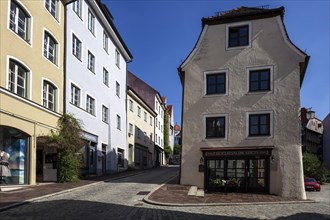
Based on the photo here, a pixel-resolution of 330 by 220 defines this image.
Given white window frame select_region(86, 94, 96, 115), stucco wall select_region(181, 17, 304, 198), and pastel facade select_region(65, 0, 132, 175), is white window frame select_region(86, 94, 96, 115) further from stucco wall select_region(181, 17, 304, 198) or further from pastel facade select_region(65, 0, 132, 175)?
stucco wall select_region(181, 17, 304, 198)

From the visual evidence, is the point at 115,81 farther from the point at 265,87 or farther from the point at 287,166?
the point at 287,166

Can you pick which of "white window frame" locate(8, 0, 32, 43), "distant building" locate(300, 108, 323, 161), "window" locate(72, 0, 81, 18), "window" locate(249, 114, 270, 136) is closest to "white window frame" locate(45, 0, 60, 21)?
"window" locate(72, 0, 81, 18)

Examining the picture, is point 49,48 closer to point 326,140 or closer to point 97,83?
point 97,83

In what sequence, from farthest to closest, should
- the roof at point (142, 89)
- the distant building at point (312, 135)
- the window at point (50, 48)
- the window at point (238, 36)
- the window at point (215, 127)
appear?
the distant building at point (312, 135), the roof at point (142, 89), the window at point (238, 36), the window at point (215, 127), the window at point (50, 48)

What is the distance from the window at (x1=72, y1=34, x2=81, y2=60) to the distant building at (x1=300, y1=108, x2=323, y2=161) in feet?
185

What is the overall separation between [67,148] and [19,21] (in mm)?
7137

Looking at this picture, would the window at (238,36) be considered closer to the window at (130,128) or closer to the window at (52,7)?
the window at (52,7)

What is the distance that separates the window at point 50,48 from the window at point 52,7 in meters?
1.51

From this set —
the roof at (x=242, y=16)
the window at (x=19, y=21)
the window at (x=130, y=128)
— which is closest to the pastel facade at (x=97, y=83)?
the window at (x=130, y=128)

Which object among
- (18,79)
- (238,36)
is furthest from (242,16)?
(18,79)

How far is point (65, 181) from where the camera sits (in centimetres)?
2142

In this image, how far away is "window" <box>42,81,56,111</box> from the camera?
2098cm

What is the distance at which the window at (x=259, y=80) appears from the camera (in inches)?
920

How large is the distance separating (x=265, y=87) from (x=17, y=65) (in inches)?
549
